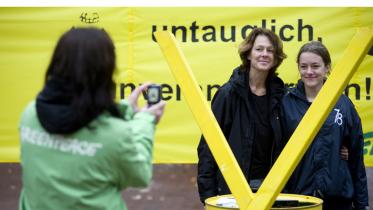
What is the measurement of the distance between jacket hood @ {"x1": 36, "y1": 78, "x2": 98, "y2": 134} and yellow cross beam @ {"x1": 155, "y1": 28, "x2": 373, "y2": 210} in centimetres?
84

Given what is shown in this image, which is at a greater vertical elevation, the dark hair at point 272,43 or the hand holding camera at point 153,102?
the dark hair at point 272,43

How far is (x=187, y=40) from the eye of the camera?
5.68 meters

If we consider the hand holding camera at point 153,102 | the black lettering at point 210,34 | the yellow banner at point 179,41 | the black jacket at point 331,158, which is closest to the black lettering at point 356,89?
the yellow banner at point 179,41

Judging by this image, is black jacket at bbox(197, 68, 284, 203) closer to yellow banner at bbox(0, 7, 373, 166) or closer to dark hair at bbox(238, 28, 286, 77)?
dark hair at bbox(238, 28, 286, 77)

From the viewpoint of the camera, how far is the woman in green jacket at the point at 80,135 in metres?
2.44

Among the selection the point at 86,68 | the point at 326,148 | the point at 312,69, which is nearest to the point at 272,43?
the point at 312,69

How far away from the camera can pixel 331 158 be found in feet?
13.1

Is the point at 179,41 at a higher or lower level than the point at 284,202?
higher

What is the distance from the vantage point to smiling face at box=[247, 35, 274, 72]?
13.6 feet

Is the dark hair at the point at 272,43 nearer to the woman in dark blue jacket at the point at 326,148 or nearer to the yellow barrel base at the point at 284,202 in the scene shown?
the woman in dark blue jacket at the point at 326,148

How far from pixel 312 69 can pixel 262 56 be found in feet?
0.95

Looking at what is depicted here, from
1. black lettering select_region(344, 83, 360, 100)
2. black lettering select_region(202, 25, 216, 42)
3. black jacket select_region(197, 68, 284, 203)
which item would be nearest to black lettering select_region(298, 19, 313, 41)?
black lettering select_region(344, 83, 360, 100)

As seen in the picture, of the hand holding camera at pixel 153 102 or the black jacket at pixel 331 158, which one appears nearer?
the hand holding camera at pixel 153 102

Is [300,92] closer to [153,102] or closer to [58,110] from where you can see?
[153,102]
